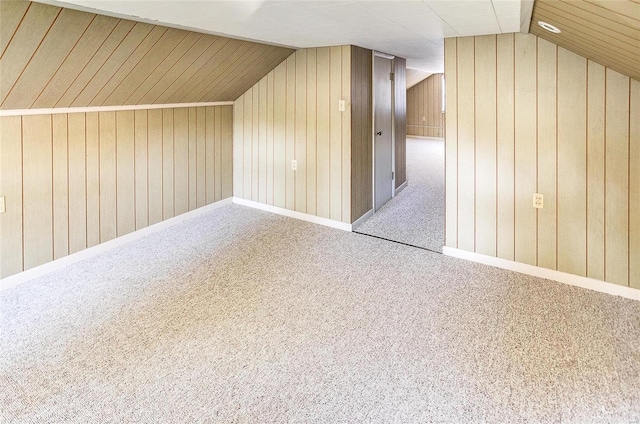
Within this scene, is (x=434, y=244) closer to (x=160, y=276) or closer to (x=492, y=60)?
(x=492, y=60)

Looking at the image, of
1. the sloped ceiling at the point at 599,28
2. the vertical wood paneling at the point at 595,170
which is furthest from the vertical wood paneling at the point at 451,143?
the vertical wood paneling at the point at 595,170

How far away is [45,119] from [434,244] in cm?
320

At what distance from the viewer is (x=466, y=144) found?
3.44 metres

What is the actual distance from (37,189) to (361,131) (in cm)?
279

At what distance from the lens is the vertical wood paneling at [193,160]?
4.49 metres

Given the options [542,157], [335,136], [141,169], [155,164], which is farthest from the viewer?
[335,136]

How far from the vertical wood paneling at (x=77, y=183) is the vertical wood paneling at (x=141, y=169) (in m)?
0.51

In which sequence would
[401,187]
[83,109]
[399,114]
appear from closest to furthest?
[83,109] < [399,114] < [401,187]

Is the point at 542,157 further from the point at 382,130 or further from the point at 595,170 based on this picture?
the point at 382,130

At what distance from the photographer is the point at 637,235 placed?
9.23ft

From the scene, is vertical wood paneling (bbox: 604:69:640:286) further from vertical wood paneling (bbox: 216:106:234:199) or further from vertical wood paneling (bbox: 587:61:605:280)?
vertical wood paneling (bbox: 216:106:234:199)

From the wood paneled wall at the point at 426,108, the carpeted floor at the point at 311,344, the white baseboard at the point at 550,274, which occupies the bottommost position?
the carpeted floor at the point at 311,344

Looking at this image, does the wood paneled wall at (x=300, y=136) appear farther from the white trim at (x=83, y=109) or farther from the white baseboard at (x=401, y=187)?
the white baseboard at (x=401, y=187)

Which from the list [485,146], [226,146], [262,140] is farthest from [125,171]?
[485,146]
